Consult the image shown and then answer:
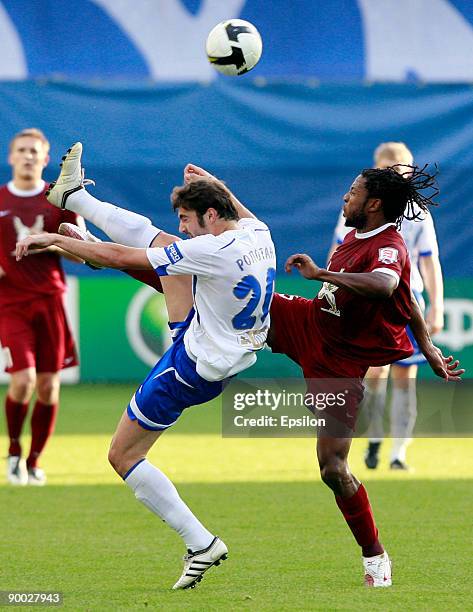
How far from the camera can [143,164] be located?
48.2 feet

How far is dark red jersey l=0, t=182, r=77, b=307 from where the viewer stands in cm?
964

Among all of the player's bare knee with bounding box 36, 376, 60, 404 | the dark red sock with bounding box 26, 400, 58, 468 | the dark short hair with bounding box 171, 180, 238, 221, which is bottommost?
the dark red sock with bounding box 26, 400, 58, 468

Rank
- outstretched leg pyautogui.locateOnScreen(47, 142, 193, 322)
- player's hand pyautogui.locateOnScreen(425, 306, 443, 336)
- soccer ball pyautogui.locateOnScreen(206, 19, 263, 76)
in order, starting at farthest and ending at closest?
player's hand pyautogui.locateOnScreen(425, 306, 443, 336) < soccer ball pyautogui.locateOnScreen(206, 19, 263, 76) < outstretched leg pyautogui.locateOnScreen(47, 142, 193, 322)

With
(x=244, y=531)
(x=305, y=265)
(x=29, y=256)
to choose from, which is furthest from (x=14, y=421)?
(x=305, y=265)

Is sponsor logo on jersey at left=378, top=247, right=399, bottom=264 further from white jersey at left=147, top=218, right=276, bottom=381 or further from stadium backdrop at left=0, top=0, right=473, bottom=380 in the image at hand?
stadium backdrop at left=0, top=0, right=473, bottom=380

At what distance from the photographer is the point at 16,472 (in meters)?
9.55

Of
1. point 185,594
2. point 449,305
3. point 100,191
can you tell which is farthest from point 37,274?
point 449,305

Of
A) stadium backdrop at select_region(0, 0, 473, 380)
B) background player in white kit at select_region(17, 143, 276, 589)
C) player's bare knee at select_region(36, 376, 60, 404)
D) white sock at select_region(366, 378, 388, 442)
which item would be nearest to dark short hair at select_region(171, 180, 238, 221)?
background player in white kit at select_region(17, 143, 276, 589)

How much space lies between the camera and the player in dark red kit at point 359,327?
6.17 m

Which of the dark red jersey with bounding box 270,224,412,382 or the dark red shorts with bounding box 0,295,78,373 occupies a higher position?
the dark red jersey with bounding box 270,224,412,382

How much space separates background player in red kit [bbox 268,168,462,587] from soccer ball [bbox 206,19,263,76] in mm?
1809

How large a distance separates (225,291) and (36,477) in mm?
4050

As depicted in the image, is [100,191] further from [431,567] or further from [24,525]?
[431,567]

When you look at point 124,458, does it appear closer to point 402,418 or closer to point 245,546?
point 245,546
